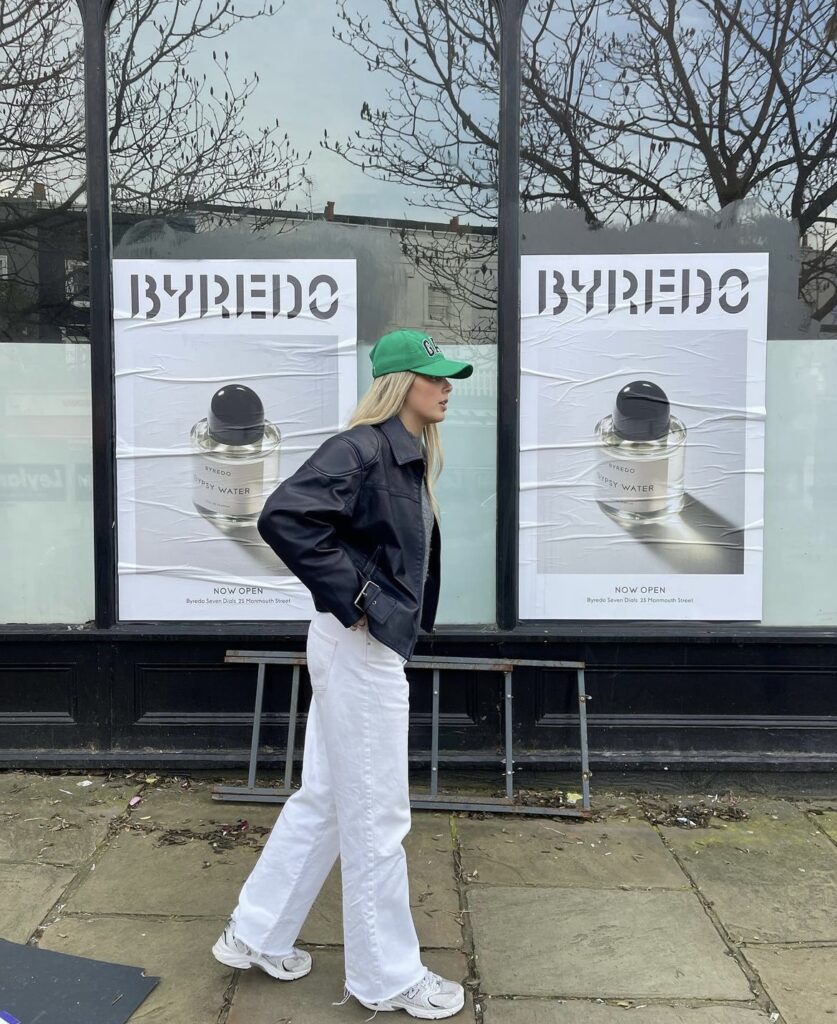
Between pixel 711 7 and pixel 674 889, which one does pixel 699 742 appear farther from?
pixel 711 7

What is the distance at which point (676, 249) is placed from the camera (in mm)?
4391

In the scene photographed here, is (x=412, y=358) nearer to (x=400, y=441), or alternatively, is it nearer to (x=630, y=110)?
(x=400, y=441)

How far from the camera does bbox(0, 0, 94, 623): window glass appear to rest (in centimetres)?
440

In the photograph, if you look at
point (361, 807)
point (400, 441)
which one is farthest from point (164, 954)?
point (400, 441)

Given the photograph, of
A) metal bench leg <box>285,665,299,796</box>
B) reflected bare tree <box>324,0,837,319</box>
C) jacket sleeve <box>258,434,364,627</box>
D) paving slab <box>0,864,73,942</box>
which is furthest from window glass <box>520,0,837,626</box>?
paving slab <box>0,864,73,942</box>

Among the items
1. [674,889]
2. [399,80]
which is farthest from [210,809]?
[399,80]

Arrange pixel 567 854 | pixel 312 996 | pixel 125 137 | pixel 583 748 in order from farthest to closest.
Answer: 1. pixel 125 137
2. pixel 583 748
3. pixel 567 854
4. pixel 312 996

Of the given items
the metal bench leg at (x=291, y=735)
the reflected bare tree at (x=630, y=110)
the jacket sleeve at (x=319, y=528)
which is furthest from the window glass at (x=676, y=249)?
the jacket sleeve at (x=319, y=528)

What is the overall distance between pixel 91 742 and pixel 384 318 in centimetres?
267

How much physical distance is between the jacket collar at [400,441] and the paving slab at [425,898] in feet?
5.75

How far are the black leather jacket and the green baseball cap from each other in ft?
0.52

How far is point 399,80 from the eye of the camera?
4.43 metres

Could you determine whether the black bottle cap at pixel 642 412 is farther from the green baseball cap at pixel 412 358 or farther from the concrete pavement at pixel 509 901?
the green baseball cap at pixel 412 358

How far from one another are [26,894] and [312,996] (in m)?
1.32
